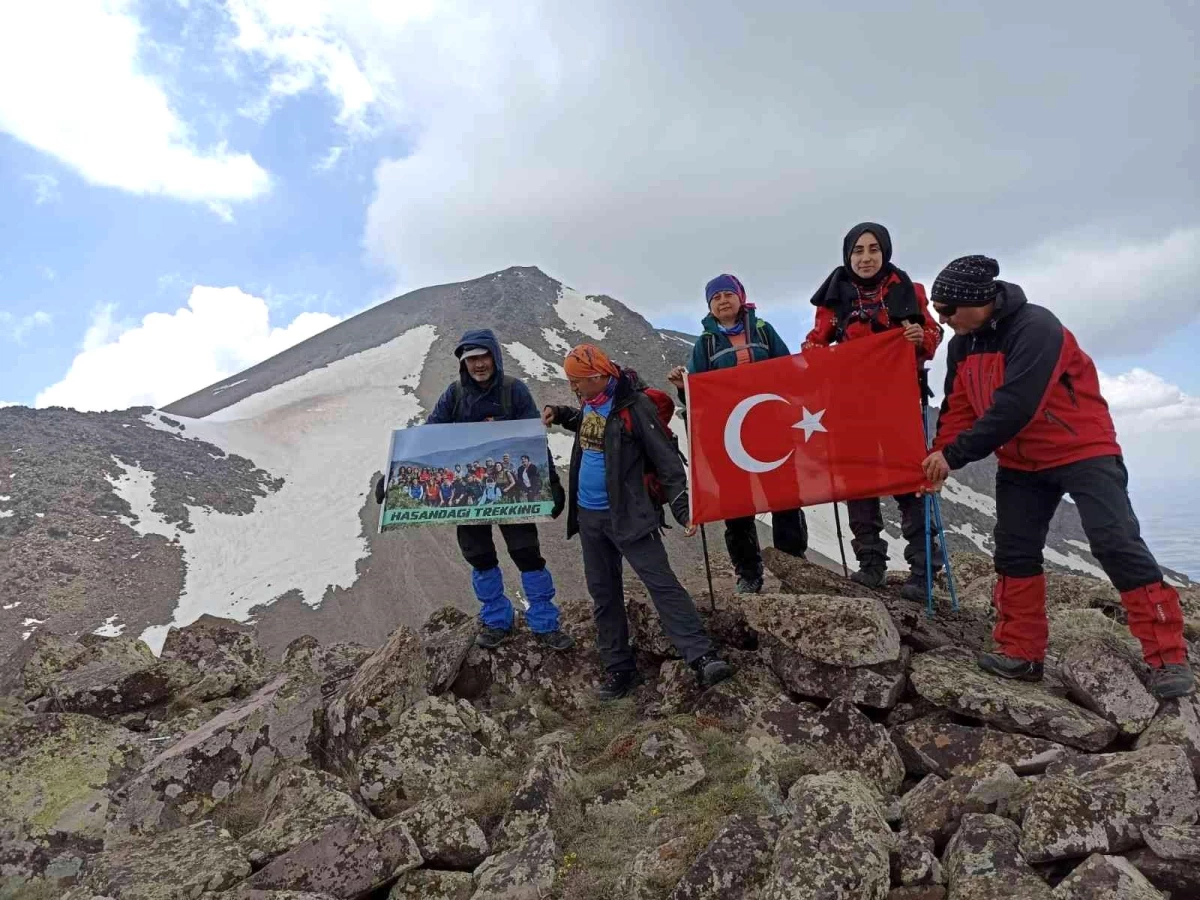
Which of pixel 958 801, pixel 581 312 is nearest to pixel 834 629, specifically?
pixel 958 801

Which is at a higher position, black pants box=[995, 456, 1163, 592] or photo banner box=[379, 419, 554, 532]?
photo banner box=[379, 419, 554, 532]

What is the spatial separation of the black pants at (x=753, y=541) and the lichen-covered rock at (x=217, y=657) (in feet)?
20.0

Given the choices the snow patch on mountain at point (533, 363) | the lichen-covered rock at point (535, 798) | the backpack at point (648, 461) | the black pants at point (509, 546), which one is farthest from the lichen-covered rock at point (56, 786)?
the snow patch on mountain at point (533, 363)

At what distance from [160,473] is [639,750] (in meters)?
51.2

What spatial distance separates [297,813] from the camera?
4.77 m

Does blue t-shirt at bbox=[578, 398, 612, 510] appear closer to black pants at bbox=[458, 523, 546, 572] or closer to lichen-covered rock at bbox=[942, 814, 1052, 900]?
black pants at bbox=[458, 523, 546, 572]

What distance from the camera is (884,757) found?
492cm

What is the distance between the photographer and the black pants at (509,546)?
7488 mm

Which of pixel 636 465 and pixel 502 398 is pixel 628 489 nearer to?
pixel 636 465

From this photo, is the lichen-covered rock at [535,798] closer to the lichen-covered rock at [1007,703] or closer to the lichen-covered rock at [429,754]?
the lichen-covered rock at [429,754]

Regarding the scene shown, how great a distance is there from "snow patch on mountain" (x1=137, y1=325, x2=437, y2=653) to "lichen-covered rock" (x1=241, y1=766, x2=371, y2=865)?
29.0 meters

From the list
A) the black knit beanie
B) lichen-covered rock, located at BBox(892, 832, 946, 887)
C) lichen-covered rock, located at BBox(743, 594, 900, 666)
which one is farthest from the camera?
lichen-covered rock, located at BBox(743, 594, 900, 666)

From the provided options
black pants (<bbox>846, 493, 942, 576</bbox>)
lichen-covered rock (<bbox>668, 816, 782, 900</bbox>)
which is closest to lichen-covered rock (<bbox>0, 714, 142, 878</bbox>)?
lichen-covered rock (<bbox>668, 816, 782, 900</bbox>)

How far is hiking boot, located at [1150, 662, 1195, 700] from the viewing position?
477 centimetres
